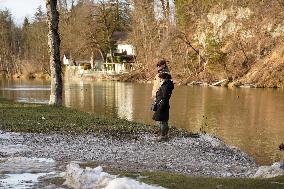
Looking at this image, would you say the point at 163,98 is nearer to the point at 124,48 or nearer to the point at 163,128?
the point at 163,128

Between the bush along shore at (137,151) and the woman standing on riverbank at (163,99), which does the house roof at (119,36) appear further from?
the woman standing on riverbank at (163,99)

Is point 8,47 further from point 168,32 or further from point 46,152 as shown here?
point 46,152

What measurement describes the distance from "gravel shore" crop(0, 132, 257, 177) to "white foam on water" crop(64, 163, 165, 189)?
108 inches

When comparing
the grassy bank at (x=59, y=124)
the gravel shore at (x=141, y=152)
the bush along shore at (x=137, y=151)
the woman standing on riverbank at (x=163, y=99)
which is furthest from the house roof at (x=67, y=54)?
the woman standing on riverbank at (x=163, y=99)

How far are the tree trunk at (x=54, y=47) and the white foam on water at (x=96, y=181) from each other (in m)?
20.2

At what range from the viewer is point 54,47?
3016cm

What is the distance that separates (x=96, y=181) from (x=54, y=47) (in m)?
21.2

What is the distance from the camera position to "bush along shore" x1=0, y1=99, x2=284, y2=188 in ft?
36.5

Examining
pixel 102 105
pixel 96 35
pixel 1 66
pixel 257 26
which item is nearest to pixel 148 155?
pixel 102 105

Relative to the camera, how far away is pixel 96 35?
112 metres

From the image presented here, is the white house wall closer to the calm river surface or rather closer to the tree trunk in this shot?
the calm river surface

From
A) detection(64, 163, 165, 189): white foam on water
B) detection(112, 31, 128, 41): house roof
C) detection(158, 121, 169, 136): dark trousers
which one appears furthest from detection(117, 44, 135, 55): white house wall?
detection(64, 163, 165, 189): white foam on water

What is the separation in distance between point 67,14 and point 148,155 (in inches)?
4336

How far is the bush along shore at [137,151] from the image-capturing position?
11125 mm
